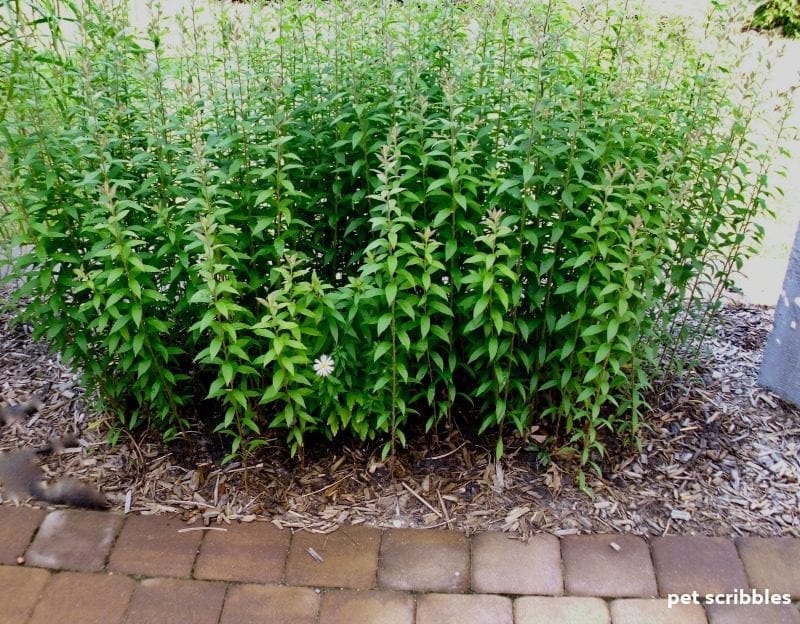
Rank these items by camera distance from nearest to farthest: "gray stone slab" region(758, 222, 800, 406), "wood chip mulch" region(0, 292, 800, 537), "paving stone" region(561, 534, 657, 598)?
"paving stone" region(561, 534, 657, 598) → "wood chip mulch" region(0, 292, 800, 537) → "gray stone slab" region(758, 222, 800, 406)

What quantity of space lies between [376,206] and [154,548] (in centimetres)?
151

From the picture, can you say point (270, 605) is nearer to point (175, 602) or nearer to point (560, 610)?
point (175, 602)

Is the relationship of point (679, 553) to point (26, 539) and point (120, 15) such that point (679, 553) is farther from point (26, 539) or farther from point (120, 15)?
point (120, 15)

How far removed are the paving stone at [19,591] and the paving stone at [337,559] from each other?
863 mm

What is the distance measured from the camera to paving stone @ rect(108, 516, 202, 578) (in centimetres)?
252

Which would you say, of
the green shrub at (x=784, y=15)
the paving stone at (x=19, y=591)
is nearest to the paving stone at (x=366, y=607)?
the paving stone at (x=19, y=591)

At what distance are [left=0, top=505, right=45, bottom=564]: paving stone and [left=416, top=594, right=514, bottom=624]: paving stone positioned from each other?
148cm

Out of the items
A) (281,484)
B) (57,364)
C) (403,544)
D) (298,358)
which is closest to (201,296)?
(298,358)

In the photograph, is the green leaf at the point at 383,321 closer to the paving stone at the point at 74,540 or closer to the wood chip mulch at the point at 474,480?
the wood chip mulch at the point at 474,480

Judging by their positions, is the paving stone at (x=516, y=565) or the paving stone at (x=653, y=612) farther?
the paving stone at (x=516, y=565)

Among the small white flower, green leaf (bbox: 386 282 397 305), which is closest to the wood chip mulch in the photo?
the small white flower

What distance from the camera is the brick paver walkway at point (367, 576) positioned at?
93.4 inches

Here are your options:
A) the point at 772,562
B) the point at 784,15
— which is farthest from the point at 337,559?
the point at 784,15

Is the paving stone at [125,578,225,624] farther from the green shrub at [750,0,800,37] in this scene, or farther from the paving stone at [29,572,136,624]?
the green shrub at [750,0,800,37]
